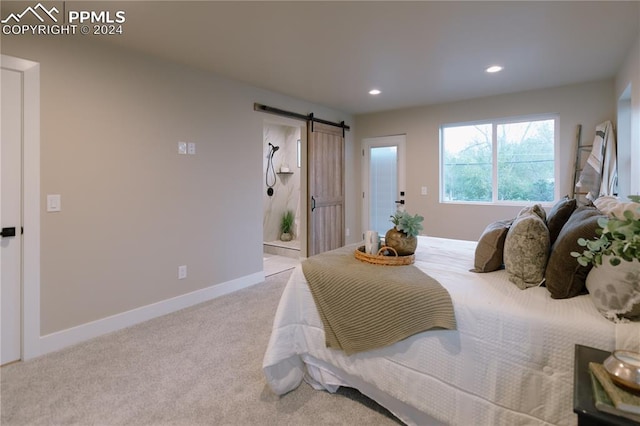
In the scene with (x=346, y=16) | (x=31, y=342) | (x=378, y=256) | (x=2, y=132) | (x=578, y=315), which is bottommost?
(x=31, y=342)

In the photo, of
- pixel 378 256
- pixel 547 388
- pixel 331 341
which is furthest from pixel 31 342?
pixel 547 388

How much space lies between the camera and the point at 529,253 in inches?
62.2

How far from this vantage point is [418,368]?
1.52m

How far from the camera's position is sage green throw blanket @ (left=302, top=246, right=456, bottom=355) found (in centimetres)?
150

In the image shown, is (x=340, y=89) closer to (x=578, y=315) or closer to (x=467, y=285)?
(x=467, y=285)

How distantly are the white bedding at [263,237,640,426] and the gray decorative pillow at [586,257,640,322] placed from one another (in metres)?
0.04

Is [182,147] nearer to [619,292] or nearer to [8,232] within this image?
[8,232]

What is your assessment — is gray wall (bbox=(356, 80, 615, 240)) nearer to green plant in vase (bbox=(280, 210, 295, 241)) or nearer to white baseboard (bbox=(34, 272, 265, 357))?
green plant in vase (bbox=(280, 210, 295, 241))

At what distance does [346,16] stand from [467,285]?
1.95 metres

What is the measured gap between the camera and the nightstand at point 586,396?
32.2 inches

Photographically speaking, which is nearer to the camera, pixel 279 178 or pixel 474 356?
pixel 474 356

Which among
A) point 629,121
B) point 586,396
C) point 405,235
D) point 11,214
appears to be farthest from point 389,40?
point 11,214

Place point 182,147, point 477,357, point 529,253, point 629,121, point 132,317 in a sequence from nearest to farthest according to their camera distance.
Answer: point 477,357
point 529,253
point 132,317
point 182,147
point 629,121

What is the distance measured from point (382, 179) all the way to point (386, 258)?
364cm
